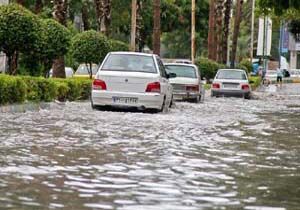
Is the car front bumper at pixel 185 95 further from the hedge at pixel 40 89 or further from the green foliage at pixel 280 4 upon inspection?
the green foliage at pixel 280 4

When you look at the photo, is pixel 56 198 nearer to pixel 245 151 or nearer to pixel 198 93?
pixel 245 151

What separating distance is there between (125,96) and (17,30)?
14.3 feet

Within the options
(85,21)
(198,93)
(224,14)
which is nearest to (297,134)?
(198,93)

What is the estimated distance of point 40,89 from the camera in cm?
2216

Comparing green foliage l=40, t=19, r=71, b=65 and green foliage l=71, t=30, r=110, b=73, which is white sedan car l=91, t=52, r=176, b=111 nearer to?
green foliage l=40, t=19, r=71, b=65

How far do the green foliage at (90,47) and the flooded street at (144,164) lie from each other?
37.3ft

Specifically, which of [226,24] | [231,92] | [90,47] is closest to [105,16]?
[90,47]

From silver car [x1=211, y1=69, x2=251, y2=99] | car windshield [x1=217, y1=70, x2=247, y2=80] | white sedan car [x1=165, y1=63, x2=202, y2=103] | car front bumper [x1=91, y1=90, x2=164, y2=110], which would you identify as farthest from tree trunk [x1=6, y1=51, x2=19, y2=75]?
car windshield [x1=217, y1=70, x2=247, y2=80]

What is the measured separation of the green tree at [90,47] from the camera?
2939 cm

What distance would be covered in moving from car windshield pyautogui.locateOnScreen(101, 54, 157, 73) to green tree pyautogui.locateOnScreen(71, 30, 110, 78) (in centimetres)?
847

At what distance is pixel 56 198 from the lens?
806 centimetres

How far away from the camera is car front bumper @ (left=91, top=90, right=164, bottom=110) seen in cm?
2003

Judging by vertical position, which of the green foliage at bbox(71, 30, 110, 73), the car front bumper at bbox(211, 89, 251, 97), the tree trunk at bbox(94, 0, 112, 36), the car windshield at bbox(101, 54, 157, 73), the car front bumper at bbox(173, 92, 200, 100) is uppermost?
the tree trunk at bbox(94, 0, 112, 36)

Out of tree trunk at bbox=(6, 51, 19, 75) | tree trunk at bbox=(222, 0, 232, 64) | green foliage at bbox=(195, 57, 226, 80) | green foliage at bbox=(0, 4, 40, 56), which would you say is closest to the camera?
green foliage at bbox=(0, 4, 40, 56)
